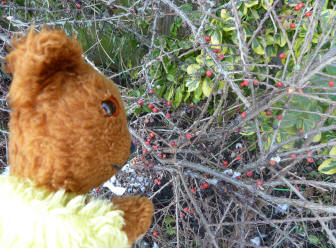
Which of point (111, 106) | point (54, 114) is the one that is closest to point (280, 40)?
point (111, 106)

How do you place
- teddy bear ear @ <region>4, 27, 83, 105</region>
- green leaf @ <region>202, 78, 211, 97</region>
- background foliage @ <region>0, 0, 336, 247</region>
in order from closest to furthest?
teddy bear ear @ <region>4, 27, 83, 105</region>, background foliage @ <region>0, 0, 336, 247</region>, green leaf @ <region>202, 78, 211, 97</region>

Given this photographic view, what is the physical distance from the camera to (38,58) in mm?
471

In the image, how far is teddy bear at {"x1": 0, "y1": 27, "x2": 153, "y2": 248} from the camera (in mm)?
480

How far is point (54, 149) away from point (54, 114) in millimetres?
70

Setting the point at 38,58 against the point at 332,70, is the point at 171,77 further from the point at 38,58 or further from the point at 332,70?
the point at 38,58

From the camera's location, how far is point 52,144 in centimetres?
50

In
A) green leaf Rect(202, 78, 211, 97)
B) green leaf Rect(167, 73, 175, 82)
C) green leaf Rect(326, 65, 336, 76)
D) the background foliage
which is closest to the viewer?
the background foliage

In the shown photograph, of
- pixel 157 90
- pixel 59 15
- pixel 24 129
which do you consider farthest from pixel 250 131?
pixel 59 15

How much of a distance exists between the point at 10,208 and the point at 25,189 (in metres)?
0.04

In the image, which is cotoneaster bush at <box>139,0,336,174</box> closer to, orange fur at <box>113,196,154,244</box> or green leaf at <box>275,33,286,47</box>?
green leaf at <box>275,33,286,47</box>

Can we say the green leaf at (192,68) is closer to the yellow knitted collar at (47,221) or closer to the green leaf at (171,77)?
the green leaf at (171,77)

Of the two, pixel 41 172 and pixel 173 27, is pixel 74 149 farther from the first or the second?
pixel 173 27

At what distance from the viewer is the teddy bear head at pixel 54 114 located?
490 millimetres

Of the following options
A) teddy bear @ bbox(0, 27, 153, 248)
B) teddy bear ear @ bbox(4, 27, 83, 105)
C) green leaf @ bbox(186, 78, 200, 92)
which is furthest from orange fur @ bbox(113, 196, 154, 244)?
green leaf @ bbox(186, 78, 200, 92)
